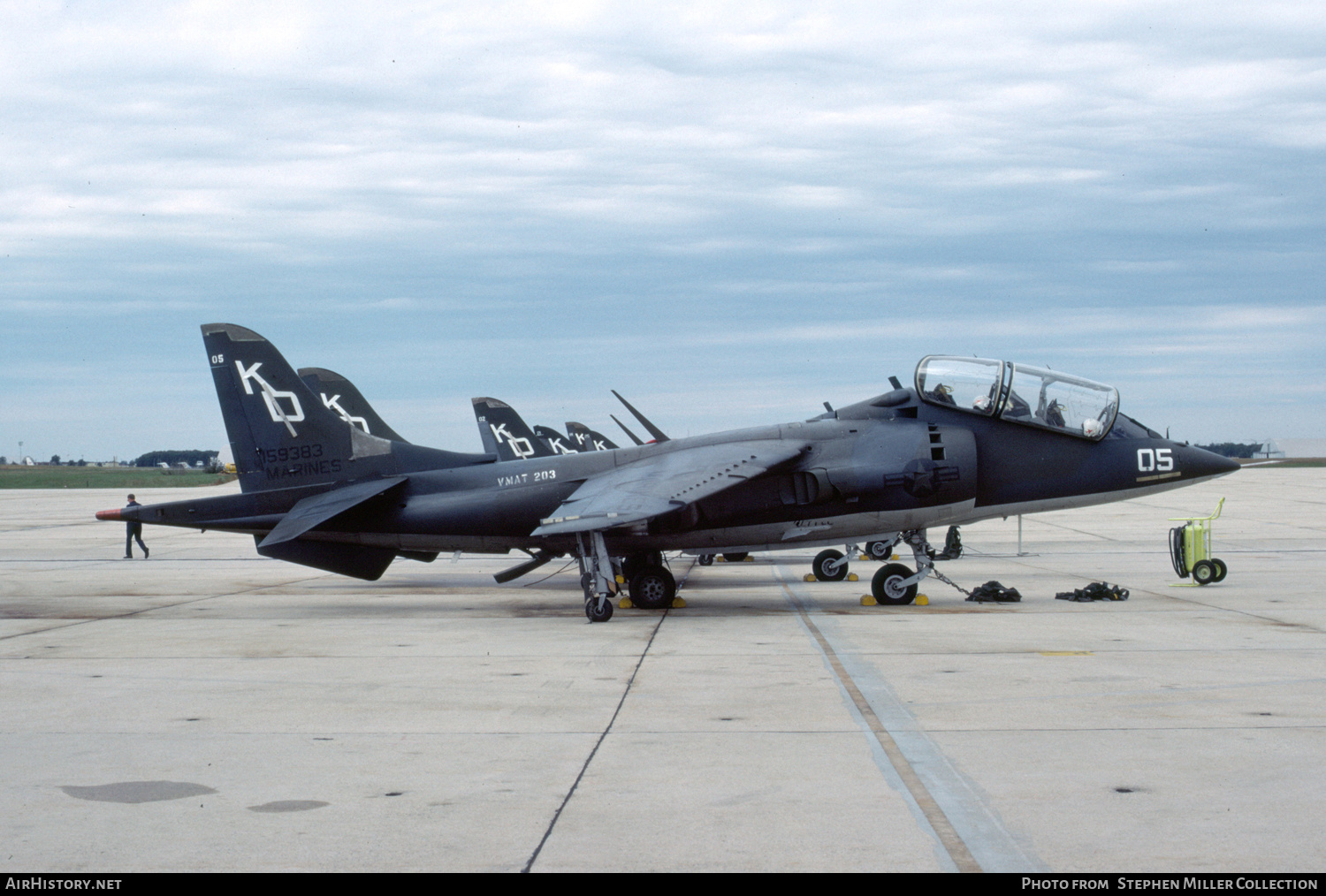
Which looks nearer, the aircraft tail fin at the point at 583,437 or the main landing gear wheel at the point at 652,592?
the main landing gear wheel at the point at 652,592

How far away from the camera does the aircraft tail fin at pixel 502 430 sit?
3353cm

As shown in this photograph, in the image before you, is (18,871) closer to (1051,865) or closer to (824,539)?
(1051,865)

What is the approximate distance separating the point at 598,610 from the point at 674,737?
7287mm

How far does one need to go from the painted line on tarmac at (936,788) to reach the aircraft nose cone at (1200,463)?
28.1 feet

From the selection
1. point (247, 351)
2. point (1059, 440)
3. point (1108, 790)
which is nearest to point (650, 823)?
point (1108, 790)

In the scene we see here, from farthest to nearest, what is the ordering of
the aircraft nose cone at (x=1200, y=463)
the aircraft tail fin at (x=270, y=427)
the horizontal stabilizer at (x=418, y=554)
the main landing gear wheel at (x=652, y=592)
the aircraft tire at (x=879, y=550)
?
the aircraft tire at (x=879, y=550) < the horizontal stabilizer at (x=418, y=554) < the aircraft tail fin at (x=270, y=427) < the main landing gear wheel at (x=652, y=592) < the aircraft nose cone at (x=1200, y=463)

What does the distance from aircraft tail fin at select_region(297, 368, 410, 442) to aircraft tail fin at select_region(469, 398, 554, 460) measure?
8567 mm

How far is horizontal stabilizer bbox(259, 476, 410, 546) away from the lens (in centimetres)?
1672

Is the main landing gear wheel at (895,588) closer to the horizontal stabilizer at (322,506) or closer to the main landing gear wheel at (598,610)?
the main landing gear wheel at (598,610)


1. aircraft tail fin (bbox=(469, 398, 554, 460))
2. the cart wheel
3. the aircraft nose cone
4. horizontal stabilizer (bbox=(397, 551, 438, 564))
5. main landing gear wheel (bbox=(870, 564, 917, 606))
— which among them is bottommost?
the cart wheel

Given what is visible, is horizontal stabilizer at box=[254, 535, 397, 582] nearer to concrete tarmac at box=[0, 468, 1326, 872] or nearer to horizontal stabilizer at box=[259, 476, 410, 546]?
horizontal stabilizer at box=[259, 476, 410, 546]

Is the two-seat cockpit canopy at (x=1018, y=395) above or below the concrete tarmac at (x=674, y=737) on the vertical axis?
above

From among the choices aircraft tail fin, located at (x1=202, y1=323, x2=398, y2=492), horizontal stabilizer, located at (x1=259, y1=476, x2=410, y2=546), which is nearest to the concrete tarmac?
horizontal stabilizer, located at (x1=259, y1=476, x2=410, y2=546)

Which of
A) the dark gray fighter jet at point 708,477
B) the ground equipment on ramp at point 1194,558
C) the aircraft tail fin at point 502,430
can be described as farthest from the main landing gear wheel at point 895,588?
the aircraft tail fin at point 502,430
